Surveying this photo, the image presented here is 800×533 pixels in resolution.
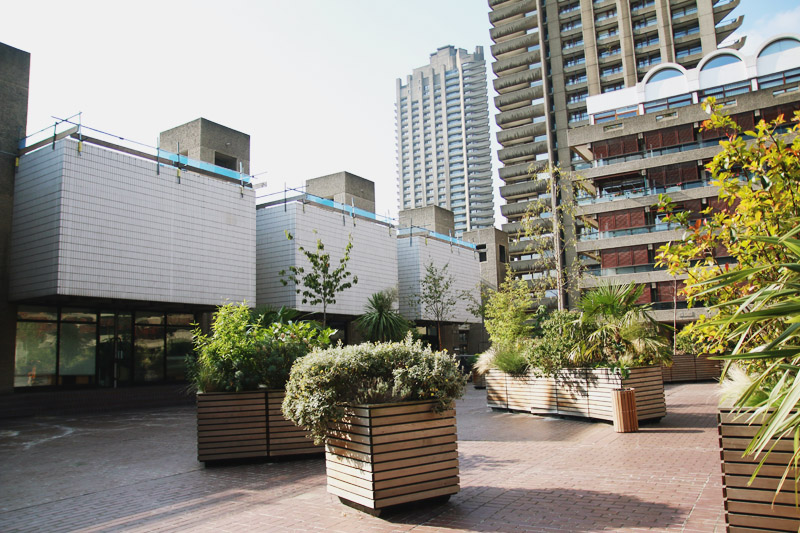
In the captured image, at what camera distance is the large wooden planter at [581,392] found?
1052 centimetres

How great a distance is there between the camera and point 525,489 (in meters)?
5.93

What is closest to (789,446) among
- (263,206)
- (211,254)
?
(211,254)

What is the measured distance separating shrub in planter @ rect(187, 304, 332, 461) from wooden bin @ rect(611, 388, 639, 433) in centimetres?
529

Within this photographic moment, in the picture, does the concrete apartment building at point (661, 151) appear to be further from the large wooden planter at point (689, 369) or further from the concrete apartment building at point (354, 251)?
the large wooden planter at point (689, 369)

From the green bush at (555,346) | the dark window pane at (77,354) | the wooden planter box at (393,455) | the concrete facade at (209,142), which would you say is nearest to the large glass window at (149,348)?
the dark window pane at (77,354)

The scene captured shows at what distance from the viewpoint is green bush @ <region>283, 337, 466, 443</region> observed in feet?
17.9

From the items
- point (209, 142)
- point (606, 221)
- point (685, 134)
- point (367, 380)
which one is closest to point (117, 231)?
point (209, 142)

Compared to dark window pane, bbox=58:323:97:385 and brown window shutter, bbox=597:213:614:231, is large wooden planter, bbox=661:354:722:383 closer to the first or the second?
brown window shutter, bbox=597:213:614:231

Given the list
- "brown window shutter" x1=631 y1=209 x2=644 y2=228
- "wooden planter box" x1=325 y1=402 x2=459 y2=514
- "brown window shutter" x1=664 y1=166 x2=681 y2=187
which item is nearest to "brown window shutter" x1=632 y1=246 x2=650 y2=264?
"brown window shutter" x1=631 y1=209 x2=644 y2=228

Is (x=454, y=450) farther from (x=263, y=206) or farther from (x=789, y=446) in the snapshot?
(x=263, y=206)

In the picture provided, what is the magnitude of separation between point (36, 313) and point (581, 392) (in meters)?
18.6

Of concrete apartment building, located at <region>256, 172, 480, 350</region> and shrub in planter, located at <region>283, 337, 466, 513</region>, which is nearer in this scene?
shrub in planter, located at <region>283, 337, 466, 513</region>

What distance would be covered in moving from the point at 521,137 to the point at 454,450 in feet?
200

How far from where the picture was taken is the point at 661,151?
37.2 m
